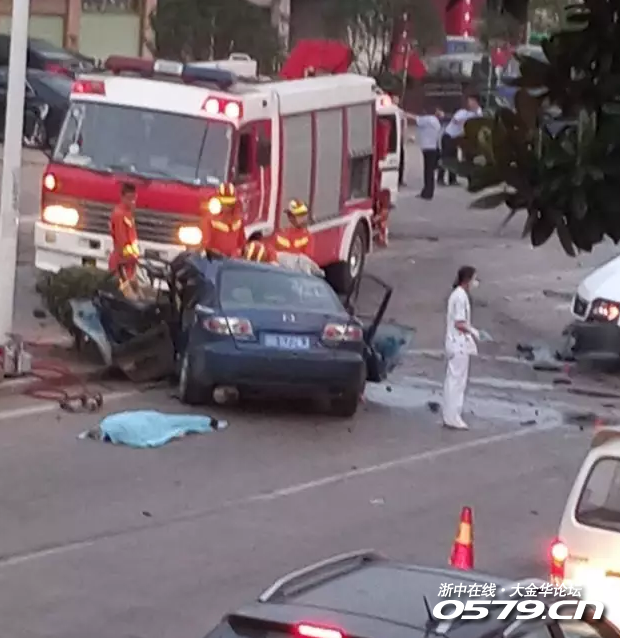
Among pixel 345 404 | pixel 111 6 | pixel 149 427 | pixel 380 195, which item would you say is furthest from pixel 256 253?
pixel 111 6

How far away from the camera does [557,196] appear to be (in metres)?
8.22

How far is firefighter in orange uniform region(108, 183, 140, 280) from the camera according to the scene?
19.1m

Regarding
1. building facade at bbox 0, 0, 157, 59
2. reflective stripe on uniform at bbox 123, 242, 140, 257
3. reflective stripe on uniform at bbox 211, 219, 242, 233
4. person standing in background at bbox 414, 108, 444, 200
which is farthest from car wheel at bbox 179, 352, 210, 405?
building facade at bbox 0, 0, 157, 59

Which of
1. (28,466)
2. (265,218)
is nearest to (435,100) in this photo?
(265,218)

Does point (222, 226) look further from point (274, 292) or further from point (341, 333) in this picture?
point (341, 333)

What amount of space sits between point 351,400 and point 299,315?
3.19 feet

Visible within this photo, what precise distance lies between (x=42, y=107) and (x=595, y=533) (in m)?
27.8

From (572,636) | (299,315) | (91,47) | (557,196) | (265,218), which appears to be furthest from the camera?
(91,47)

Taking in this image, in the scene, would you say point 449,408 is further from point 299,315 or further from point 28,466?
point 28,466

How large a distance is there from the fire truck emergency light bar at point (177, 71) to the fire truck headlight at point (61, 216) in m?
1.88

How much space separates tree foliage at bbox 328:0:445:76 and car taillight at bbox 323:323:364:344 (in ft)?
107

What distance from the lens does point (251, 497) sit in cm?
1409

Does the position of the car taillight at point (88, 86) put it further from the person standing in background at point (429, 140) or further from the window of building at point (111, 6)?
the window of building at point (111, 6)

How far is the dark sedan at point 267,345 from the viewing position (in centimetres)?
1675
